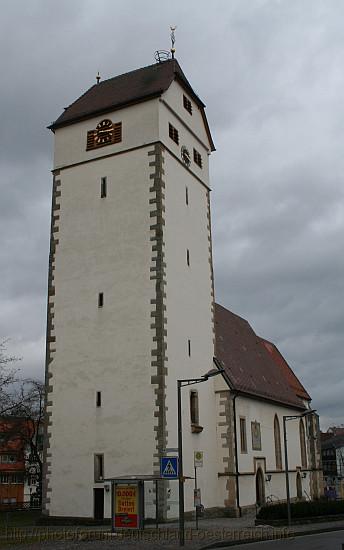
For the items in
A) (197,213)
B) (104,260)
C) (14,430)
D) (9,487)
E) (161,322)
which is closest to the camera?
(161,322)

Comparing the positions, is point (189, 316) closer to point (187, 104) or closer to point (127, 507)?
point (127, 507)

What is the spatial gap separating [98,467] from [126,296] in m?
6.99

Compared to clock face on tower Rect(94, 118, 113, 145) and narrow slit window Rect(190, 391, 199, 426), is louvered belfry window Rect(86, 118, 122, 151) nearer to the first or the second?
clock face on tower Rect(94, 118, 113, 145)

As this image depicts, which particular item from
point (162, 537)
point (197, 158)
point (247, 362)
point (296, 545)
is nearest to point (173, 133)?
point (197, 158)

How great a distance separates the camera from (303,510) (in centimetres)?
2886

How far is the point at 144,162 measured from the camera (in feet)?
98.4

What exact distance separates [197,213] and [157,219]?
16.3 ft

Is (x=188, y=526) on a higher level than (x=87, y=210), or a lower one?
lower

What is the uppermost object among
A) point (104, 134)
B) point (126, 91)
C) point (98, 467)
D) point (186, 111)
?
point (126, 91)

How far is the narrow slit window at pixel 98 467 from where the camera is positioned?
2678cm

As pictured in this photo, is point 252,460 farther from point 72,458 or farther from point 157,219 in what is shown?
point 157,219

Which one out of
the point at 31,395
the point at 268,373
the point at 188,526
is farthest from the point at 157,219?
the point at 31,395

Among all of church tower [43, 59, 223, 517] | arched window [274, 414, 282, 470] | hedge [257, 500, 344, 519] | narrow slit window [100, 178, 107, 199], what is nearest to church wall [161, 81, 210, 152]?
church tower [43, 59, 223, 517]

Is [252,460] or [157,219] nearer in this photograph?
[157,219]
